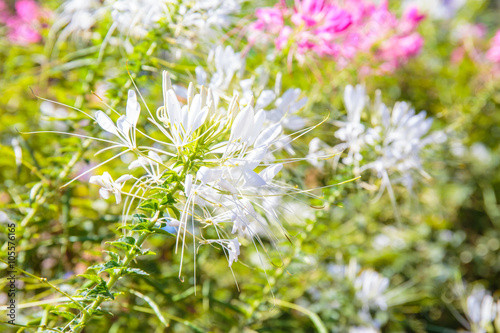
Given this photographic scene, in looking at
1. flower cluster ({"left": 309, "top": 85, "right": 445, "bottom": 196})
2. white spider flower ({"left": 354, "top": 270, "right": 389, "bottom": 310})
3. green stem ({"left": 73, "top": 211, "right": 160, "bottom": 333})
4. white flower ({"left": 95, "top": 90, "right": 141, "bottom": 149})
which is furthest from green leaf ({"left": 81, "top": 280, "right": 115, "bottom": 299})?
white spider flower ({"left": 354, "top": 270, "right": 389, "bottom": 310})

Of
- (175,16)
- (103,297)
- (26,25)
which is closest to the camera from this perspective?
(103,297)

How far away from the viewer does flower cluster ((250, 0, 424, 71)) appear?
61 centimetres

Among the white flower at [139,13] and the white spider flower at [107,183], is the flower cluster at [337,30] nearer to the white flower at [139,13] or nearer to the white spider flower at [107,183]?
the white flower at [139,13]

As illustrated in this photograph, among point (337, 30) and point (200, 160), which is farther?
point (337, 30)

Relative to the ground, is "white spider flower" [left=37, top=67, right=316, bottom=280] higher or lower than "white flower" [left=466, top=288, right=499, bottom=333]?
higher

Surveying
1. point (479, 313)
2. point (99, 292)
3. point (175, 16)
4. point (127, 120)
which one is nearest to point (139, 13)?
point (175, 16)

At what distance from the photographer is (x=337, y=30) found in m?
0.59

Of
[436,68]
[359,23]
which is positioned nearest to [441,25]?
[436,68]

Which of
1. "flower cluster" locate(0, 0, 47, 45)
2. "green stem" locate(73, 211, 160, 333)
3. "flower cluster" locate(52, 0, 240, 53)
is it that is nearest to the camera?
"green stem" locate(73, 211, 160, 333)

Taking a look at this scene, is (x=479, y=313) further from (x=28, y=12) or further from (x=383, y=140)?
(x=28, y=12)

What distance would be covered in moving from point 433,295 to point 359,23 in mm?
664

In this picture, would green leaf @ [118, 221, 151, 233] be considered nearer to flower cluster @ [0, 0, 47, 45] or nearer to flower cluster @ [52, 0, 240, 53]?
flower cluster @ [52, 0, 240, 53]

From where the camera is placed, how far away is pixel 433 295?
3.08ft

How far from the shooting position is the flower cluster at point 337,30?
A: 0.61 metres
